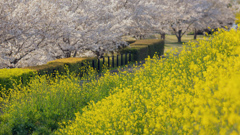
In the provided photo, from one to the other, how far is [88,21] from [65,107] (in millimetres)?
9164

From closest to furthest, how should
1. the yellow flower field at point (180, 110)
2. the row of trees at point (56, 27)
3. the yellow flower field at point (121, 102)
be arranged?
the yellow flower field at point (180, 110) → the yellow flower field at point (121, 102) → the row of trees at point (56, 27)

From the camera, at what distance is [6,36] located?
37.3ft

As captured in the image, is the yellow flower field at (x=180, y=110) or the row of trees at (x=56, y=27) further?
the row of trees at (x=56, y=27)

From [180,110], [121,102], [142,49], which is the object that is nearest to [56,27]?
[142,49]

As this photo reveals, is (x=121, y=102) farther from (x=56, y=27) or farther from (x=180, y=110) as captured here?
(x=56, y=27)

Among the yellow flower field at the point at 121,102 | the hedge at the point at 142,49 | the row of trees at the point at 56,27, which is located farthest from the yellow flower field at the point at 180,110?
the hedge at the point at 142,49

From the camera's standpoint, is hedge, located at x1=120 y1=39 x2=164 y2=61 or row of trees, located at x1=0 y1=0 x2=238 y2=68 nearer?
row of trees, located at x1=0 y1=0 x2=238 y2=68

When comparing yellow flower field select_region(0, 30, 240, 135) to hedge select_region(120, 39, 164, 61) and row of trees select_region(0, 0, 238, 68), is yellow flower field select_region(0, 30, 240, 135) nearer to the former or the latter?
row of trees select_region(0, 0, 238, 68)

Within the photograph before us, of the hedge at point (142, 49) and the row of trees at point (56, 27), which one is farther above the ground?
the row of trees at point (56, 27)

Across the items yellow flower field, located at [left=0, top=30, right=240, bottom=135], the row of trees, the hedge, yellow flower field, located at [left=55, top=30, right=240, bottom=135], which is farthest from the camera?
the hedge

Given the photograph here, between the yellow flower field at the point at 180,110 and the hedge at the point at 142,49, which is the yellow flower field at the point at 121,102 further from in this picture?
the hedge at the point at 142,49

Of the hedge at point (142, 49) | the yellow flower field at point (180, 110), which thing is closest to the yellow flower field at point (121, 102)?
the yellow flower field at point (180, 110)

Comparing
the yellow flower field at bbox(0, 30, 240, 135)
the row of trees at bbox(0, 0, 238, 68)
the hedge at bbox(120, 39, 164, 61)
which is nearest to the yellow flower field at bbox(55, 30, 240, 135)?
the yellow flower field at bbox(0, 30, 240, 135)

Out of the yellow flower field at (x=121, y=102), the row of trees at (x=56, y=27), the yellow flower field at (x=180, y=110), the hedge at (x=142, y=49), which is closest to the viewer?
the yellow flower field at (x=180, y=110)
